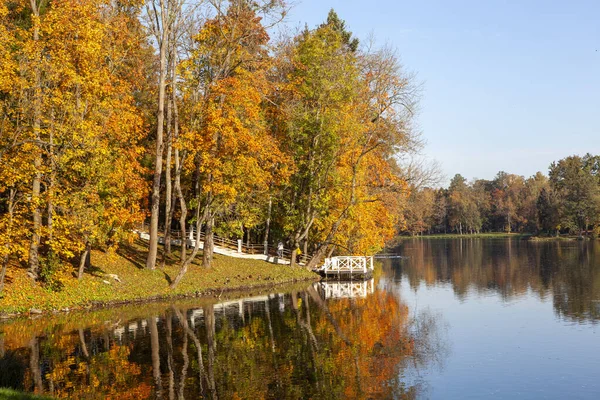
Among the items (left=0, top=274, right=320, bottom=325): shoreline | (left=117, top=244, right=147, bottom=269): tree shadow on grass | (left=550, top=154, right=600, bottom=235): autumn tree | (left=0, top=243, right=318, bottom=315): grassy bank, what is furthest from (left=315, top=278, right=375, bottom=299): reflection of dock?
(left=550, top=154, right=600, bottom=235): autumn tree

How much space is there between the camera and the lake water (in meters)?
16.1

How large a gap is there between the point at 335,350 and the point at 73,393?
8758 millimetres

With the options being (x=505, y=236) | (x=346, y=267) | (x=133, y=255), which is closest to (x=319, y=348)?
(x=133, y=255)

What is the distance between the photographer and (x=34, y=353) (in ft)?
64.1

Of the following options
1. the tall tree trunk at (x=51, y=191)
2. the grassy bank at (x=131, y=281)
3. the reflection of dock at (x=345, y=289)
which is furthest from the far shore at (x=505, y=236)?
the tall tree trunk at (x=51, y=191)

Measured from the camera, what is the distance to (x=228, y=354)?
20.1 m

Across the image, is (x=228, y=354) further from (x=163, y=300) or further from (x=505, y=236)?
(x=505, y=236)

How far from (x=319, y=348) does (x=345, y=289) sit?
19.1m

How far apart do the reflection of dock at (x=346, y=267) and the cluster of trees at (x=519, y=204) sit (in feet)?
215

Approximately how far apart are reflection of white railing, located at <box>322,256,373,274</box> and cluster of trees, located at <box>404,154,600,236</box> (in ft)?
214

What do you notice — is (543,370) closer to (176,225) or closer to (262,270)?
(262,270)

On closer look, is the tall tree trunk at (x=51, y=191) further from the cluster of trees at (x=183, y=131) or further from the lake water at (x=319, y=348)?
the lake water at (x=319, y=348)

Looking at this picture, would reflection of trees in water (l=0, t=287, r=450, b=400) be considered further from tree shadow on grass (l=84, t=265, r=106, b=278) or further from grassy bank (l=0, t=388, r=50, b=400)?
tree shadow on grass (l=84, t=265, r=106, b=278)

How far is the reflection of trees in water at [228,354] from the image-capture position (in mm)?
15930
